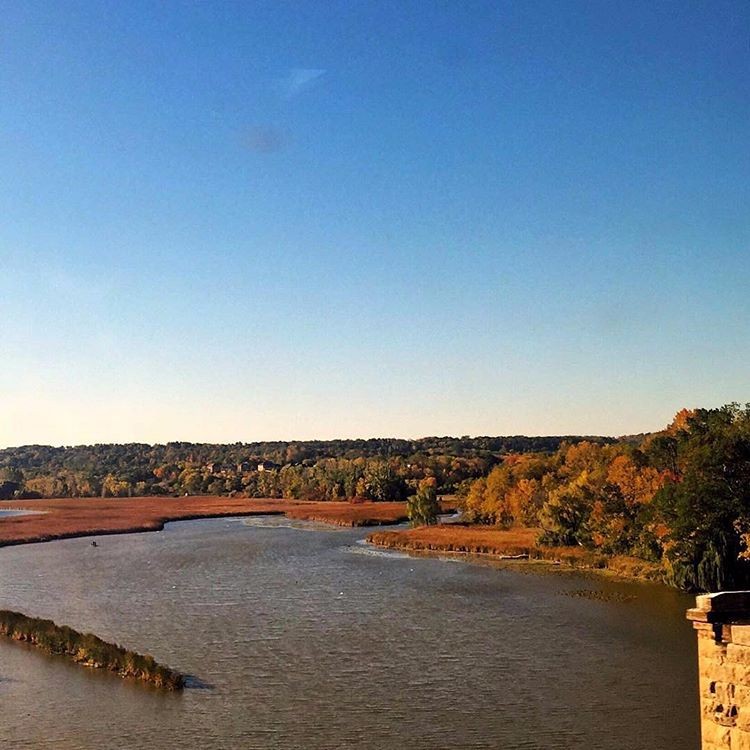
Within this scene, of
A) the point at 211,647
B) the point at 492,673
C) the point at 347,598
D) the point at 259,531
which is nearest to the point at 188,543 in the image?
the point at 259,531

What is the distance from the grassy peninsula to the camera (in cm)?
2769

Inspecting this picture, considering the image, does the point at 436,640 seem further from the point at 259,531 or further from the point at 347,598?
the point at 259,531

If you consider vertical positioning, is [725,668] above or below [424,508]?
above

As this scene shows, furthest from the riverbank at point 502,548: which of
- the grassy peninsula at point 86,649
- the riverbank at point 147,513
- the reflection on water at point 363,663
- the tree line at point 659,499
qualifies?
the grassy peninsula at point 86,649

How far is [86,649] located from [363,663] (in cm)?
1012

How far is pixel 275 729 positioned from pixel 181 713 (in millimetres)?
3282

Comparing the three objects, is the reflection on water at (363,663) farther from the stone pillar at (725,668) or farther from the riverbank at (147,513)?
the riverbank at (147,513)

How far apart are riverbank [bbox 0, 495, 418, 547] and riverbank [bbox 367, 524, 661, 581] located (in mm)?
17553

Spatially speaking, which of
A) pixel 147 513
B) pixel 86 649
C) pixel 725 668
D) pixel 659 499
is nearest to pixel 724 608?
pixel 725 668

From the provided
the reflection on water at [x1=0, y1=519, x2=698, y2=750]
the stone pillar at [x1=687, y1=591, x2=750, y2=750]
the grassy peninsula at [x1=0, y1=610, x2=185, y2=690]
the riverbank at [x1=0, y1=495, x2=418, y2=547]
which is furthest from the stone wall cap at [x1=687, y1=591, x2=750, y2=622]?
the riverbank at [x1=0, y1=495, x2=418, y2=547]

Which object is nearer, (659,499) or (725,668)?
(725,668)

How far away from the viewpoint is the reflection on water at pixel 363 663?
22.9 meters

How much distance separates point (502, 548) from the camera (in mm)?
60938

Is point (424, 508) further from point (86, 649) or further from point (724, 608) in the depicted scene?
point (724, 608)
